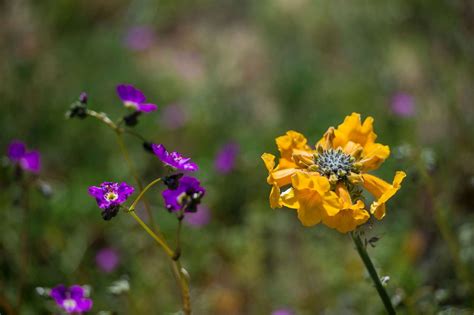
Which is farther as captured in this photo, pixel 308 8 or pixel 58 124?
pixel 308 8

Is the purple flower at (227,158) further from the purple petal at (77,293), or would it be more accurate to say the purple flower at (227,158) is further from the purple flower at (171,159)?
the purple flower at (171,159)

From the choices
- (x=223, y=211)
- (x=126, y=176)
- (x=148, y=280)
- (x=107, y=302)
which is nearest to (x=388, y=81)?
(x=223, y=211)

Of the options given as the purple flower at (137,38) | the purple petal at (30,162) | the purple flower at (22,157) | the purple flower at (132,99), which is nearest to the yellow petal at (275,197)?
the purple flower at (132,99)

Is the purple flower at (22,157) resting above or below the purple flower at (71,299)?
above

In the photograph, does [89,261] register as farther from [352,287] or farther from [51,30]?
[51,30]

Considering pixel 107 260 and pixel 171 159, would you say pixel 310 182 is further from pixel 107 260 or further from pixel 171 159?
pixel 107 260

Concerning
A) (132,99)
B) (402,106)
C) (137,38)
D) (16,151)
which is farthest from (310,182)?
(137,38)

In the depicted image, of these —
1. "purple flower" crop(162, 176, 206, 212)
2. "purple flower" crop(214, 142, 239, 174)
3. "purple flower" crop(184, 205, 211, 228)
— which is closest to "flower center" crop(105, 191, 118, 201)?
"purple flower" crop(162, 176, 206, 212)
